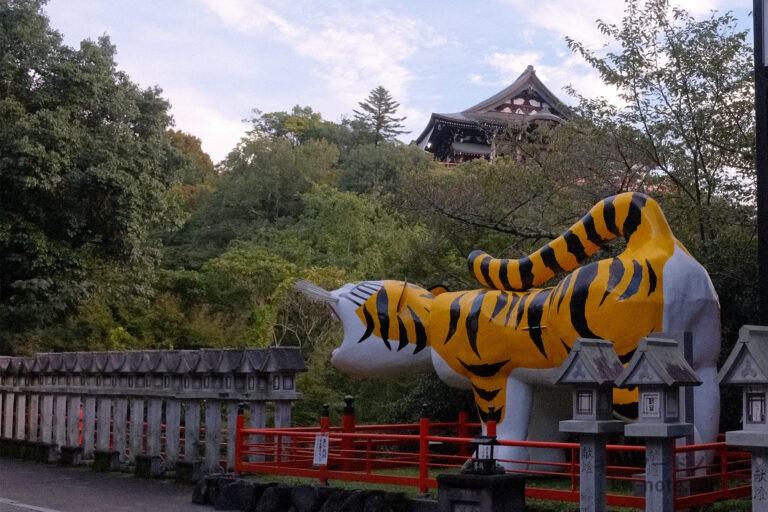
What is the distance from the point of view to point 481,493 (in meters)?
8.36

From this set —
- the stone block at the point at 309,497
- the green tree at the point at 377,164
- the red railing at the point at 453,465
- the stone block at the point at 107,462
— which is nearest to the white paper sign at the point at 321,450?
the red railing at the point at 453,465

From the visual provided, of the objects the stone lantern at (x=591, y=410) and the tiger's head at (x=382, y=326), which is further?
the tiger's head at (x=382, y=326)

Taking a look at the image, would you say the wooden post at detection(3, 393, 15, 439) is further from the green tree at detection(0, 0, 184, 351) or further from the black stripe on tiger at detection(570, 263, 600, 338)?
the black stripe on tiger at detection(570, 263, 600, 338)

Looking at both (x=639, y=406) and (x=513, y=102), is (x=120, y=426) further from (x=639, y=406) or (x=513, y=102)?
(x=513, y=102)

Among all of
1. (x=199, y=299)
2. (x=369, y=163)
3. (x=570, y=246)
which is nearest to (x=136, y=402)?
(x=570, y=246)

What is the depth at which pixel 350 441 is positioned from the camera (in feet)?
43.2

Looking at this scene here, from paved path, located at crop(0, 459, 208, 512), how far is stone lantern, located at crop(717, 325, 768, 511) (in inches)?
286

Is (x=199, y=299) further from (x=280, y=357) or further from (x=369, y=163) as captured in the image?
(x=280, y=357)

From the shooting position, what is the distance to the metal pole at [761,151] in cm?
792

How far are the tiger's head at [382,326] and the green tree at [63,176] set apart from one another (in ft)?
36.9

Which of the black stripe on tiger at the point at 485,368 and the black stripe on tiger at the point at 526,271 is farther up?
the black stripe on tiger at the point at 526,271

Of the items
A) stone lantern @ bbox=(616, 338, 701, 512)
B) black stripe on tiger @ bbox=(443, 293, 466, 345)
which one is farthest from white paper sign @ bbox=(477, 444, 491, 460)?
black stripe on tiger @ bbox=(443, 293, 466, 345)

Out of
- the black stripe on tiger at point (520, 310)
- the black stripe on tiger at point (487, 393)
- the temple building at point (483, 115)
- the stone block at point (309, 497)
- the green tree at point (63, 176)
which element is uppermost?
the temple building at point (483, 115)

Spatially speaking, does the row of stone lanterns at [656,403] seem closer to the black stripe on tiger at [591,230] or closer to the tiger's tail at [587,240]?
the tiger's tail at [587,240]
